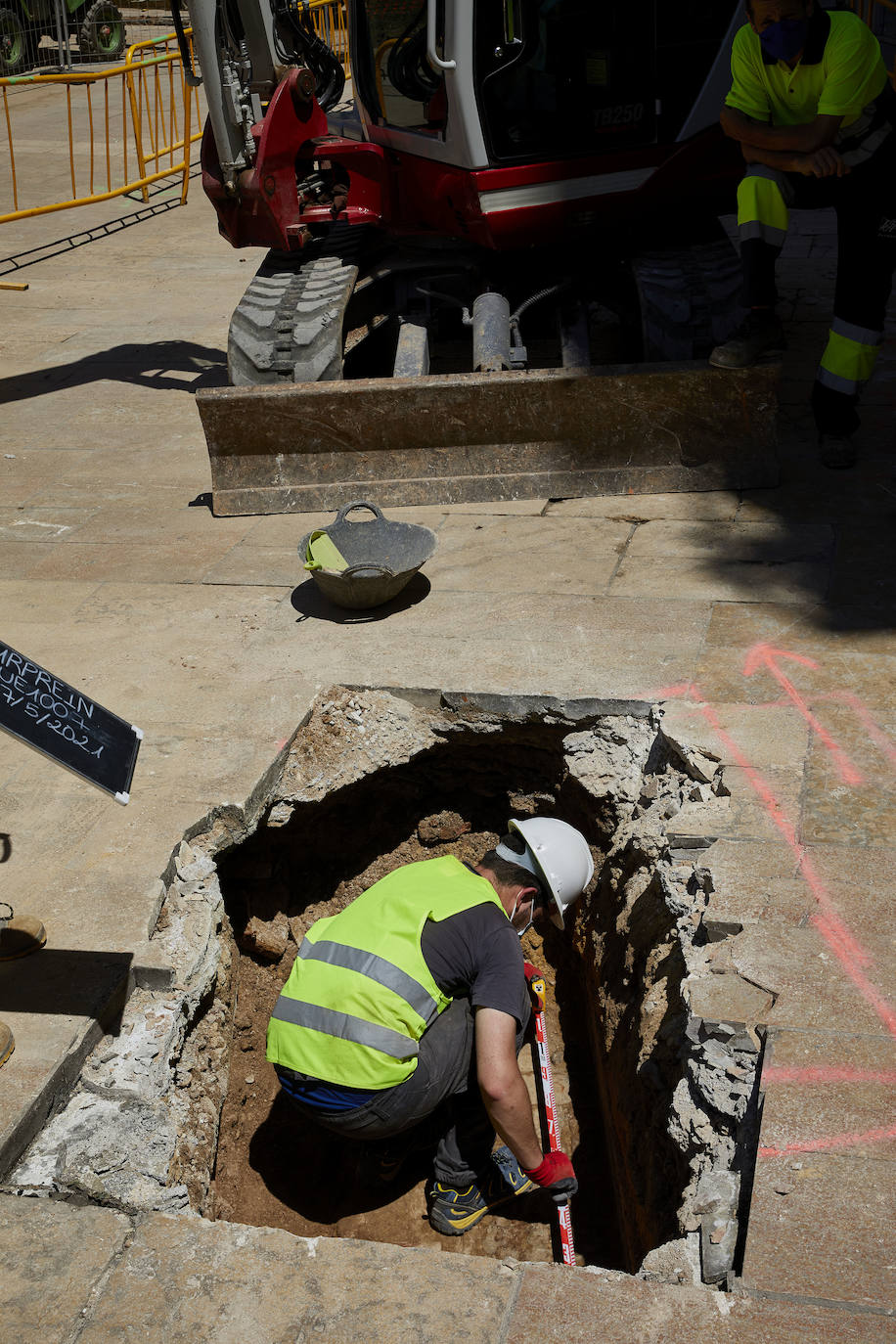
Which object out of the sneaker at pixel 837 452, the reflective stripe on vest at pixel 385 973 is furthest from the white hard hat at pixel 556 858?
the sneaker at pixel 837 452

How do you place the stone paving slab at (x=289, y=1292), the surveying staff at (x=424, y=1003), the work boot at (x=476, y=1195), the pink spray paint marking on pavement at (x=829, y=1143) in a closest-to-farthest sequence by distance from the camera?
1. the stone paving slab at (x=289, y=1292)
2. the pink spray paint marking on pavement at (x=829, y=1143)
3. the surveying staff at (x=424, y=1003)
4. the work boot at (x=476, y=1195)

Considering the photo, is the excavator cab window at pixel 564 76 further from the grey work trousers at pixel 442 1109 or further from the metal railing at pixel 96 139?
the metal railing at pixel 96 139

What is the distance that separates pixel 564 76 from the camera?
251 inches

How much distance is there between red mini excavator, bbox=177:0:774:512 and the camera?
6.09m

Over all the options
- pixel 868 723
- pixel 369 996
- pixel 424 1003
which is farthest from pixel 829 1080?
pixel 868 723

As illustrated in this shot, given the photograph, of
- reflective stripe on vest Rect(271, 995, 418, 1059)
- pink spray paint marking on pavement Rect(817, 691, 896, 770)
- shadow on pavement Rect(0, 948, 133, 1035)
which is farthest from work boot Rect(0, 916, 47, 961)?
pink spray paint marking on pavement Rect(817, 691, 896, 770)

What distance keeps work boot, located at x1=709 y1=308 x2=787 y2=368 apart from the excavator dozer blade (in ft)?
0.20

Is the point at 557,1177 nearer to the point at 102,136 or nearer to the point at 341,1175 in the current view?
the point at 341,1175

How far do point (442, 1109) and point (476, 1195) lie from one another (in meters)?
0.31

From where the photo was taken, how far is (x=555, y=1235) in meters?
3.84

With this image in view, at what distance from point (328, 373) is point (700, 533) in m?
2.25

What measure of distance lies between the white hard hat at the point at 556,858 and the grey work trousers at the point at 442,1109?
429mm

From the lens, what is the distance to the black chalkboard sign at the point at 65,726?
121 inches

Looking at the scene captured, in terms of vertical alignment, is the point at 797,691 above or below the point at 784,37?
below
